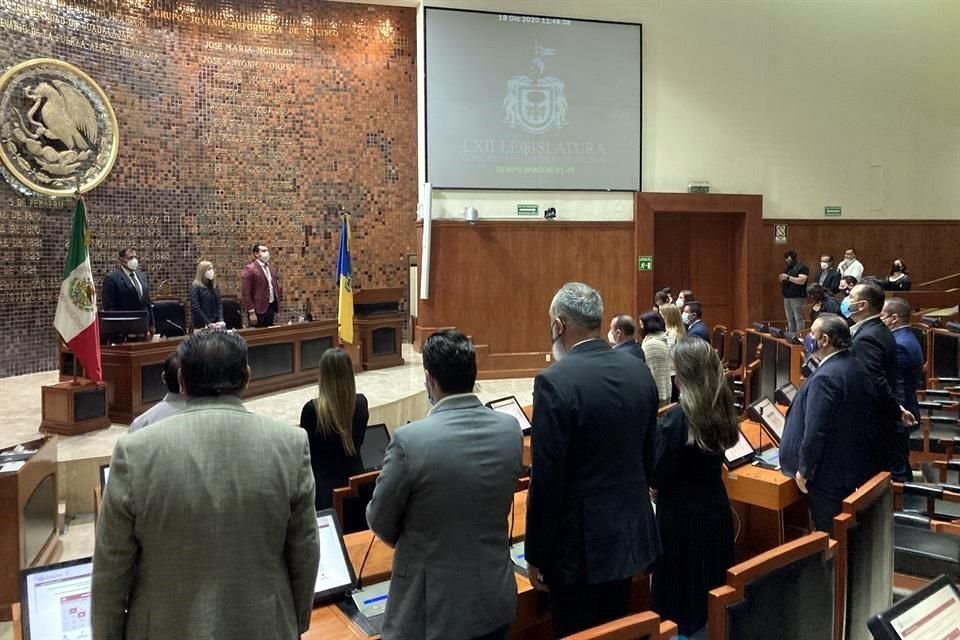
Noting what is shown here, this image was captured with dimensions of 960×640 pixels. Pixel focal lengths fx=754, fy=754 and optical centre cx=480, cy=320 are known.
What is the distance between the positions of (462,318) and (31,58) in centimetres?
597

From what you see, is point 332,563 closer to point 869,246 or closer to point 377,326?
point 377,326

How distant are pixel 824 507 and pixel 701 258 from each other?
8916mm

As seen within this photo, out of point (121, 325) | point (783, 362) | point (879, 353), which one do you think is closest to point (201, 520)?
point (879, 353)

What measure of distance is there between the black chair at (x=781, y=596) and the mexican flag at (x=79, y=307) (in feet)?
18.3

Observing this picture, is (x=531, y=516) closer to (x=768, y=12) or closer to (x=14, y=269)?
(x=14, y=269)

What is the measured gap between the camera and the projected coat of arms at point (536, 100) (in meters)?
10.2

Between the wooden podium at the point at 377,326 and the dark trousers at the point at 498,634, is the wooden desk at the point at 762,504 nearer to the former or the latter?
the dark trousers at the point at 498,634

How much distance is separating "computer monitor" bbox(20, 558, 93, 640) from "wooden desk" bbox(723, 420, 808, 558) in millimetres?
2708

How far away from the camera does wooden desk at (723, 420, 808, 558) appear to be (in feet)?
11.1

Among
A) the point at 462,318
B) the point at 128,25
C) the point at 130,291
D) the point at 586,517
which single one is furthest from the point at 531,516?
the point at 128,25

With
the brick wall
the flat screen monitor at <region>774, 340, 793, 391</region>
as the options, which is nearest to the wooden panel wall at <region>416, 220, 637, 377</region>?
the brick wall

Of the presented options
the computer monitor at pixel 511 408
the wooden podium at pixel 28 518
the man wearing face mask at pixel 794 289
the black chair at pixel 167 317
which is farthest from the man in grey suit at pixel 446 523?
the man wearing face mask at pixel 794 289

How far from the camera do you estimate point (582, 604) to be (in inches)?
86.2

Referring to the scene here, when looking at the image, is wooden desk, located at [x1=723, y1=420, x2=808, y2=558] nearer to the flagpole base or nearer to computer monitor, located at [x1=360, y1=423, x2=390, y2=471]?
computer monitor, located at [x1=360, y1=423, x2=390, y2=471]
